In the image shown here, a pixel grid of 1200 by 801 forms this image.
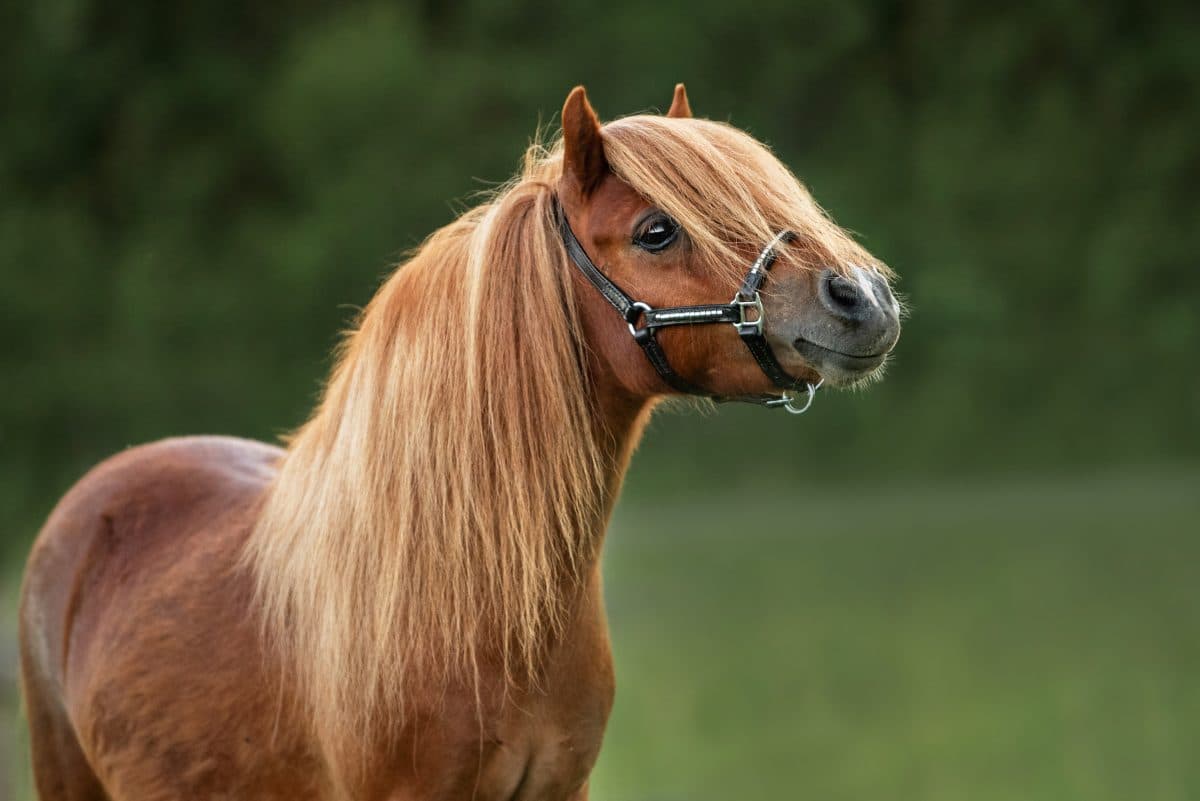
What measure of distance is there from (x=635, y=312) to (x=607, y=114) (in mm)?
17206

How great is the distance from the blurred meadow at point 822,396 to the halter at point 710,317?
6.27 metres

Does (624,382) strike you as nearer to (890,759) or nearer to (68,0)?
(890,759)

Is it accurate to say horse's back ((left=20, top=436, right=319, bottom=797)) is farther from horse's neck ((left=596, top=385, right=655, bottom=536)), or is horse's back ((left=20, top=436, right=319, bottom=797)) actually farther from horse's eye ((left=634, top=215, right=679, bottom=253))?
horse's eye ((left=634, top=215, right=679, bottom=253))

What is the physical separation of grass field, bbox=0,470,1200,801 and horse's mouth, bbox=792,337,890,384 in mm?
3659

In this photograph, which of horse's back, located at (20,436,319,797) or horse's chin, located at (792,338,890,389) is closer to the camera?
horse's chin, located at (792,338,890,389)

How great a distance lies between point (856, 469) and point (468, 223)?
53.0 feet

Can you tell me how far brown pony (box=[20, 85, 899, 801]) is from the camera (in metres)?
2.59

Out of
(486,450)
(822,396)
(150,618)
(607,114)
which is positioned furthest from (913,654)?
(607,114)

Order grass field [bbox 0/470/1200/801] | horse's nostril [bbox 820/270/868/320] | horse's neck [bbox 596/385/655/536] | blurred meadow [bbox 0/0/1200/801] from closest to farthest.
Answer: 1. horse's nostril [bbox 820/270/868/320]
2. horse's neck [bbox 596/385/655/536]
3. grass field [bbox 0/470/1200/801]
4. blurred meadow [bbox 0/0/1200/801]

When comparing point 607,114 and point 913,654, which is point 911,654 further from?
point 607,114

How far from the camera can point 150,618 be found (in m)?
3.15

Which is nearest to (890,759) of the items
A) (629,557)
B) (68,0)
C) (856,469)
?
(629,557)

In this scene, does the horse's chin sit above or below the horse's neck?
above

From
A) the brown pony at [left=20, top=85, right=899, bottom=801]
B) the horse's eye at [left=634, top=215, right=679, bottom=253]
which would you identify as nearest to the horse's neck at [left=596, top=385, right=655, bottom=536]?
the brown pony at [left=20, top=85, right=899, bottom=801]
